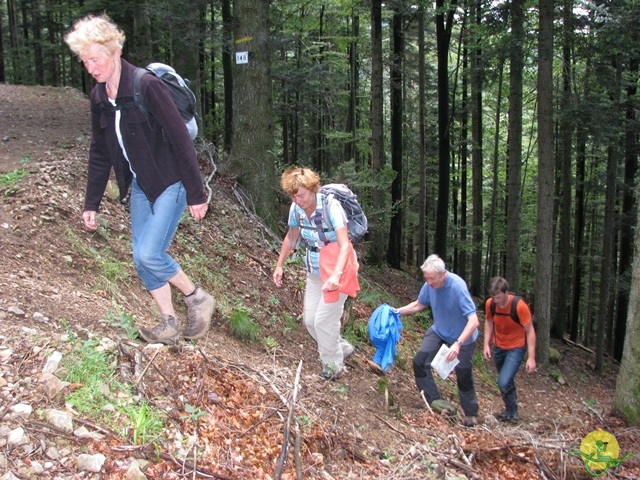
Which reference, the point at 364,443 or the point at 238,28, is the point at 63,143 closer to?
the point at 238,28

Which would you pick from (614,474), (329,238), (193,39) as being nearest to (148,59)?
(193,39)

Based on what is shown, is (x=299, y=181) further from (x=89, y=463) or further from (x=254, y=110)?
(x=254, y=110)

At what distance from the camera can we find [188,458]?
315 centimetres

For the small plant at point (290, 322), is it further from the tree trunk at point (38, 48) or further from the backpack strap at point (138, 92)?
the tree trunk at point (38, 48)

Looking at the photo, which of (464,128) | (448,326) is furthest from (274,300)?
(464,128)

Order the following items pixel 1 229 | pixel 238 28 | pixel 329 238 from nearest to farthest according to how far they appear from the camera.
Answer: pixel 329 238 → pixel 1 229 → pixel 238 28

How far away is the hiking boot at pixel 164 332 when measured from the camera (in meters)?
4.21

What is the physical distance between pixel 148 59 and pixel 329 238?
1028 centimetres

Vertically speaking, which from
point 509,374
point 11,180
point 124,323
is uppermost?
point 11,180

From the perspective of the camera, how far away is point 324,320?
5137 mm

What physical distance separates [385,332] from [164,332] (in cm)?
270

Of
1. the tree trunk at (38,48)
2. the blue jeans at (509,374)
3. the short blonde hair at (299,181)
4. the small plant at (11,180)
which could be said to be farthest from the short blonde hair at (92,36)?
the tree trunk at (38,48)

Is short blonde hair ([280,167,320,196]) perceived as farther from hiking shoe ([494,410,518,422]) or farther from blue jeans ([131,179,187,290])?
hiking shoe ([494,410,518,422])

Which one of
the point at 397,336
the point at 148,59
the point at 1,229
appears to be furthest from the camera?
the point at 148,59
